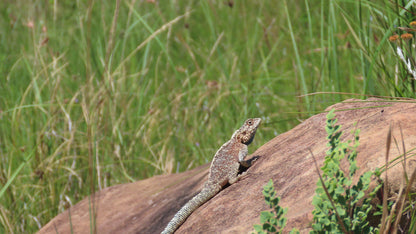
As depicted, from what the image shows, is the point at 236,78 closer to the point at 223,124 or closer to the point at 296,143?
the point at 223,124

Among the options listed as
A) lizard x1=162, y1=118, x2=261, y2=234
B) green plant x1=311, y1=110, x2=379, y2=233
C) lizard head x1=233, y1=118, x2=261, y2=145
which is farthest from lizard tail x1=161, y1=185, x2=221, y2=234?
green plant x1=311, y1=110, x2=379, y2=233

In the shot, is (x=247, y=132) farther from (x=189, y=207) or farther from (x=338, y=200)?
(x=338, y=200)

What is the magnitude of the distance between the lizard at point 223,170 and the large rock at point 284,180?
59mm

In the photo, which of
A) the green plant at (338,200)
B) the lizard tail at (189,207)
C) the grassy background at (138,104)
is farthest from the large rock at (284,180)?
the grassy background at (138,104)

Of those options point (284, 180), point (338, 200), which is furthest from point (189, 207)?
point (338, 200)

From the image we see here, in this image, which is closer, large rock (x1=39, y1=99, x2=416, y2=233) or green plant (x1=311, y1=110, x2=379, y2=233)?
green plant (x1=311, y1=110, x2=379, y2=233)

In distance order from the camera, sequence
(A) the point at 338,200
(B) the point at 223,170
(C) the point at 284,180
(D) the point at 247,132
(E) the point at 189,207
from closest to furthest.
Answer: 1. (A) the point at 338,200
2. (C) the point at 284,180
3. (E) the point at 189,207
4. (B) the point at 223,170
5. (D) the point at 247,132

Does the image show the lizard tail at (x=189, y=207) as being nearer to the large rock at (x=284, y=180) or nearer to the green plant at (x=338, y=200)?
the large rock at (x=284, y=180)

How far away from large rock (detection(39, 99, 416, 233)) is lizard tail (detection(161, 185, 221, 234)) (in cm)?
5

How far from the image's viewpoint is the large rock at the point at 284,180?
243 cm

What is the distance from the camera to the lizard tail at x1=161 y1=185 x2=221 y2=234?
305 centimetres

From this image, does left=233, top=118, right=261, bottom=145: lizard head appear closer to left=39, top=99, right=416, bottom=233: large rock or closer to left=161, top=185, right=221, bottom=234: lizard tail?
left=39, top=99, right=416, bottom=233: large rock

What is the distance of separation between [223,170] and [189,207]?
37 cm

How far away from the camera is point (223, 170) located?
3.34 metres
